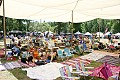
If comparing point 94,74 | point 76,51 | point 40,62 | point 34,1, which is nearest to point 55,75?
point 94,74

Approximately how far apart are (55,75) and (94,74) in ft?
4.80

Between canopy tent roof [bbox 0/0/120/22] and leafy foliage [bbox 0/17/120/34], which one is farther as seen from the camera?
leafy foliage [bbox 0/17/120/34]

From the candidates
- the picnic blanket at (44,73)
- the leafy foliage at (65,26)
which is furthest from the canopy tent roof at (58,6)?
the leafy foliage at (65,26)

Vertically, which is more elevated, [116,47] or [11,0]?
[11,0]

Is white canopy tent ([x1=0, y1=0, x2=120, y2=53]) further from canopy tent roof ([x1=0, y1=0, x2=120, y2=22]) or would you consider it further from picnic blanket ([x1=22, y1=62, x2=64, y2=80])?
picnic blanket ([x1=22, y1=62, x2=64, y2=80])

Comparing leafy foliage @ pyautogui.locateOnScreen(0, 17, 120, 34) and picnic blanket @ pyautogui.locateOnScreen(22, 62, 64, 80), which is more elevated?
leafy foliage @ pyautogui.locateOnScreen(0, 17, 120, 34)

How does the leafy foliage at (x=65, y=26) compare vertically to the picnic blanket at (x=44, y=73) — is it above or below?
above

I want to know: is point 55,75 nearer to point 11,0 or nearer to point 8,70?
point 8,70

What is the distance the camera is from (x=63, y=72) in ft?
20.6

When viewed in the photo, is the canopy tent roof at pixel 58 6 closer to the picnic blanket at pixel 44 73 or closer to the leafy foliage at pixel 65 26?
the picnic blanket at pixel 44 73

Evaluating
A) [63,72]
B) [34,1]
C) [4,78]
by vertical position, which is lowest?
[4,78]

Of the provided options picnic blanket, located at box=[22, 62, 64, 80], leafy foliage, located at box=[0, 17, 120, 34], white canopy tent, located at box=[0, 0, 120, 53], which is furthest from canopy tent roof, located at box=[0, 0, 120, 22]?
leafy foliage, located at box=[0, 17, 120, 34]

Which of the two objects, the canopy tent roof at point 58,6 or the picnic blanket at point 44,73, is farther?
the canopy tent roof at point 58,6

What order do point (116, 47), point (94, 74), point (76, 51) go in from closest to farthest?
point (94, 74) < point (76, 51) < point (116, 47)
